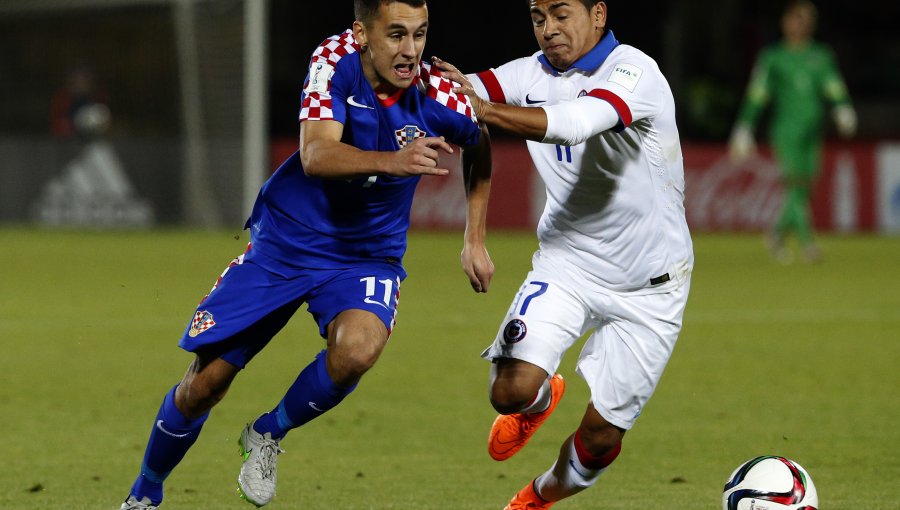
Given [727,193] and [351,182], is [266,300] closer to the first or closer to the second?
[351,182]

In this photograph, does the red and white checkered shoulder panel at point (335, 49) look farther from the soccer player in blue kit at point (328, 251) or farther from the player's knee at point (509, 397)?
the player's knee at point (509, 397)

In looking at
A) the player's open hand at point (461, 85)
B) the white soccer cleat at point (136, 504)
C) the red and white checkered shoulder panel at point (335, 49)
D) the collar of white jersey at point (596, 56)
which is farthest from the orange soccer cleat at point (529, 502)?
the red and white checkered shoulder panel at point (335, 49)

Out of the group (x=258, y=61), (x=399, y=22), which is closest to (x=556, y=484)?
(x=399, y=22)

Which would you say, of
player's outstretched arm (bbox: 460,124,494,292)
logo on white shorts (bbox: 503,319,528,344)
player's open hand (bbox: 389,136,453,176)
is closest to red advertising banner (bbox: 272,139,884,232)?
player's outstretched arm (bbox: 460,124,494,292)

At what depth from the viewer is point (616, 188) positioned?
5.36 meters

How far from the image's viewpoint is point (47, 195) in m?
21.0

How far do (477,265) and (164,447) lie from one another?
130cm

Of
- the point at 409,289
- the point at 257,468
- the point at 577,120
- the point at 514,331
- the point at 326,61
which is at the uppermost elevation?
the point at 326,61

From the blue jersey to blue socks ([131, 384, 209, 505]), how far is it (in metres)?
0.66

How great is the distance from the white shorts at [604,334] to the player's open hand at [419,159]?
1009mm

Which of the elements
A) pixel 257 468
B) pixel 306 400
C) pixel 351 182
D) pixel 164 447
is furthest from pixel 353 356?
pixel 164 447

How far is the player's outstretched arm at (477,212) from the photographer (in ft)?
17.6

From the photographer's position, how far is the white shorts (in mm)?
5254

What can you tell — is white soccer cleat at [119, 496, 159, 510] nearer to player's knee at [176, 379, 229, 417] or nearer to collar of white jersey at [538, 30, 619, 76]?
player's knee at [176, 379, 229, 417]
